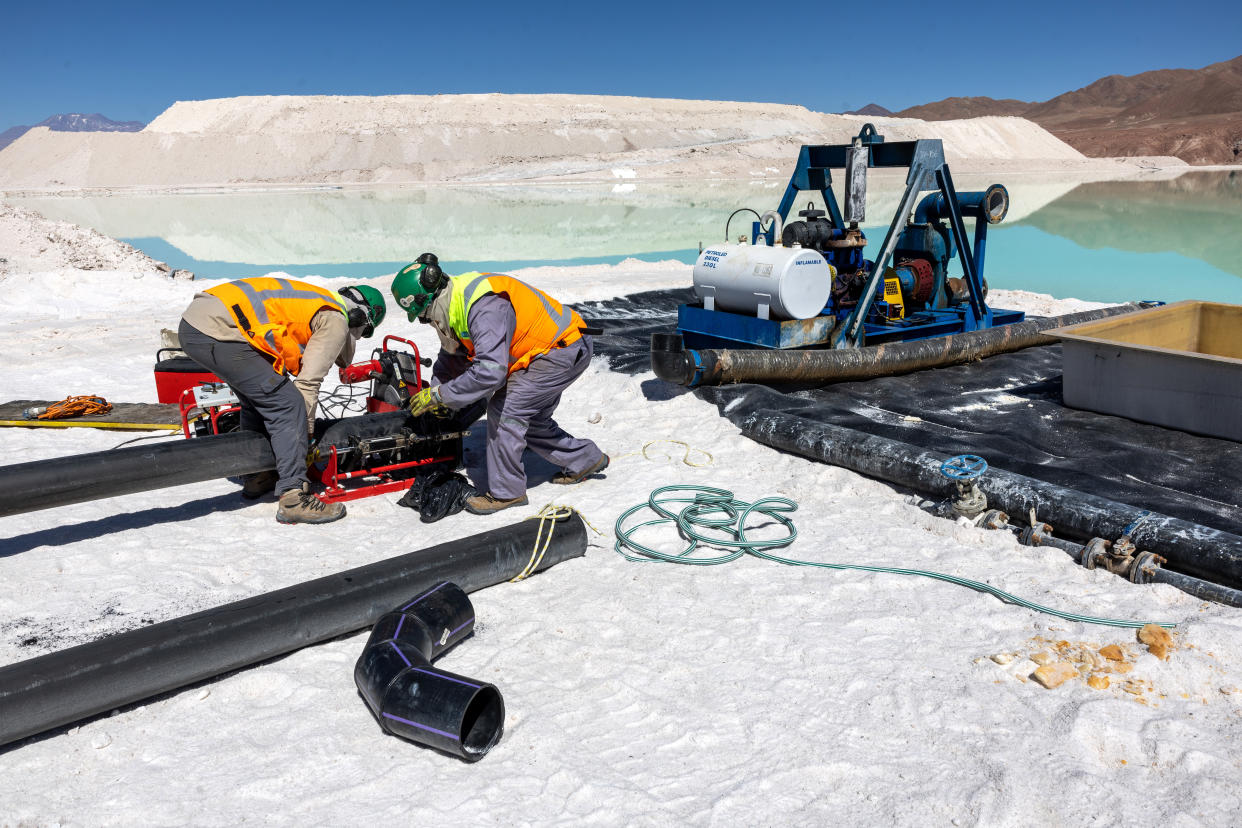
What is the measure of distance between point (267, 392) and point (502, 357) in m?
1.31

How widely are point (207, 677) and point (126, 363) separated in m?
6.63

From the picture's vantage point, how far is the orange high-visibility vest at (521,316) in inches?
188

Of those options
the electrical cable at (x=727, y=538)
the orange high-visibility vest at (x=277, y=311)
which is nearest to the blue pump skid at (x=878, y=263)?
the electrical cable at (x=727, y=538)

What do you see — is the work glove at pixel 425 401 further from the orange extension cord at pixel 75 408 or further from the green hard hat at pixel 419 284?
the orange extension cord at pixel 75 408

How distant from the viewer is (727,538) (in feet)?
15.1

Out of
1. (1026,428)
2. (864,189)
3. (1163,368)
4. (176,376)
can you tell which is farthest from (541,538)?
(864,189)

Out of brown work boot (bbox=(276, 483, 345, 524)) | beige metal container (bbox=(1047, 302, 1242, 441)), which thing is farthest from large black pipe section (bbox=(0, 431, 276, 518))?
beige metal container (bbox=(1047, 302, 1242, 441))

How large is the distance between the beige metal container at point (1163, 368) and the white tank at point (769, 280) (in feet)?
6.13

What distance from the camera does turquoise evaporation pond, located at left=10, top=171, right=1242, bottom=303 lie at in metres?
15.7

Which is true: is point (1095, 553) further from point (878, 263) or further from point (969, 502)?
point (878, 263)

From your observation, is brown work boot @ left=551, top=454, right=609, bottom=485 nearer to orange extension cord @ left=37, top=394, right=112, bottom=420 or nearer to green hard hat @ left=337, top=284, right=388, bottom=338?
green hard hat @ left=337, top=284, right=388, bottom=338

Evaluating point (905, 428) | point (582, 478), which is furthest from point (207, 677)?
point (905, 428)

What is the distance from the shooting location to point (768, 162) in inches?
2055

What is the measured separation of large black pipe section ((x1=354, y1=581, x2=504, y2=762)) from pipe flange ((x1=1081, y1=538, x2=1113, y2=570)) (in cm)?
283
